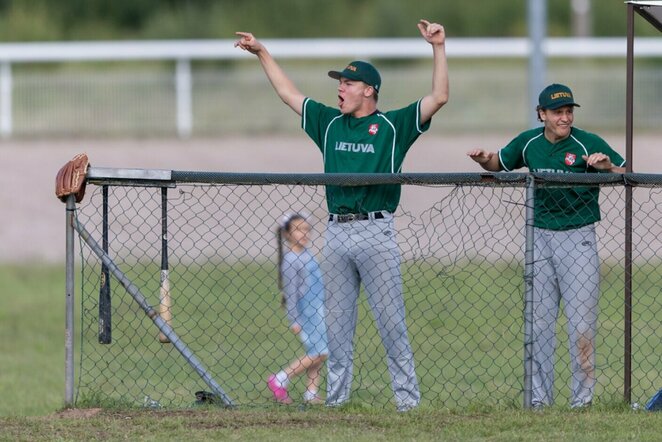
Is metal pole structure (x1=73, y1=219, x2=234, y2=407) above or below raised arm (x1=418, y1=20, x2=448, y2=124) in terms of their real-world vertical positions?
below

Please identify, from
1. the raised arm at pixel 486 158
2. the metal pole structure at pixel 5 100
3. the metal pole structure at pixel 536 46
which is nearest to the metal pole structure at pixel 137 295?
the raised arm at pixel 486 158

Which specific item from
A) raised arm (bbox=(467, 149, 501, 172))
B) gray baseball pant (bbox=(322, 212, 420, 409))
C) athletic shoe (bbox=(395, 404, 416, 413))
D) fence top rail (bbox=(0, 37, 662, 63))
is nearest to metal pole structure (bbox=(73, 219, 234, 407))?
gray baseball pant (bbox=(322, 212, 420, 409))

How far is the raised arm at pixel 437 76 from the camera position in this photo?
787cm

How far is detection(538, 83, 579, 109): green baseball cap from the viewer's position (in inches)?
316

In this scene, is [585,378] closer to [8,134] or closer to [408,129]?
[408,129]

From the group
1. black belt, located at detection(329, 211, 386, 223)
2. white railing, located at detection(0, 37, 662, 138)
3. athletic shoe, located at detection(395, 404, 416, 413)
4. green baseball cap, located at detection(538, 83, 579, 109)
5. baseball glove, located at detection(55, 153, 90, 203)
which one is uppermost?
white railing, located at detection(0, 37, 662, 138)

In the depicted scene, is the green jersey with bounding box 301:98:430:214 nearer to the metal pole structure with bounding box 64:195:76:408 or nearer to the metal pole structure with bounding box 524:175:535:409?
the metal pole structure with bounding box 524:175:535:409

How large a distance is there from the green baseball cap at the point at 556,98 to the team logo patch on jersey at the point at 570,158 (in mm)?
306

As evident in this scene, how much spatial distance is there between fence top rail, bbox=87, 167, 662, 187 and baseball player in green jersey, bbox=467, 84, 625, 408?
0.21 meters

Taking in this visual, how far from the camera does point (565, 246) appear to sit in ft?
26.5

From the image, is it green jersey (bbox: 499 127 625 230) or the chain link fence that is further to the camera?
green jersey (bbox: 499 127 625 230)

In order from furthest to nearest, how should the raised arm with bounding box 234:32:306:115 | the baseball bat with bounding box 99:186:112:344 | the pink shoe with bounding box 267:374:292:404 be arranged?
the pink shoe with bounding box 267:374:292:404
the raised arm with bounding box 234:32:306:115
the baseball bat with bounding box 99:186:112:344

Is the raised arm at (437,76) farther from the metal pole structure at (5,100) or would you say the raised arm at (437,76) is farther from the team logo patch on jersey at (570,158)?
the metal pole structure at (5,100)

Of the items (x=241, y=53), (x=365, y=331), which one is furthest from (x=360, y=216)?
(x=241, y=53)
